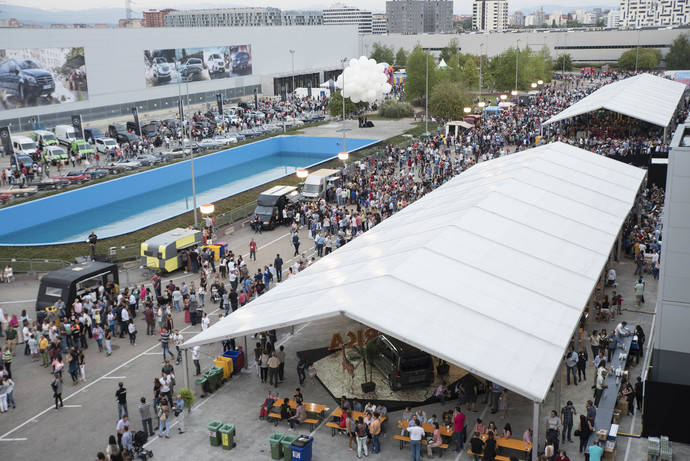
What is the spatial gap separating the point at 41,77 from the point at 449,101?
3757 centimetres

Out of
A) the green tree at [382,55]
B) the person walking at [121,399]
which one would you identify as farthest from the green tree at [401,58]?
the person walking at [121,399]

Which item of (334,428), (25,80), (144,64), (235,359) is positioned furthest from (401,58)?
(334,428)

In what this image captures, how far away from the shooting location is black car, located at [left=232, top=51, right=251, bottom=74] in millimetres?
87312

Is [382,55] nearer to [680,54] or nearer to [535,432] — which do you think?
[680,54]

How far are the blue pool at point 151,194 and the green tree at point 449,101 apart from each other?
816cm

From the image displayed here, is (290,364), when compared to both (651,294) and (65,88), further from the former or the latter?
(65,88)

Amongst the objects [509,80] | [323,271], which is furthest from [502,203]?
[509,80]

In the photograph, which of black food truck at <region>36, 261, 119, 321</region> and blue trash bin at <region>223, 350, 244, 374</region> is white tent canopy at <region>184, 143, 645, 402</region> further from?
black food truck at <region>36, 261, 119, 321</region>

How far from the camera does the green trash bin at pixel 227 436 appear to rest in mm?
15008

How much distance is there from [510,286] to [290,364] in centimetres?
655

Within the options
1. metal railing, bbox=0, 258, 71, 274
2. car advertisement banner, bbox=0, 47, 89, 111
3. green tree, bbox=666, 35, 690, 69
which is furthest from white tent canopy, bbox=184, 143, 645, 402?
green tree, bbox=666, 35, 690, 69

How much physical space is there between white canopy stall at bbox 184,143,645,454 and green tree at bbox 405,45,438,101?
5305 cm

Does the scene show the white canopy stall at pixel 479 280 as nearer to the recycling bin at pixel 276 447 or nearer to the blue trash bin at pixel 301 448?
the recycling bin at pixel 276 447

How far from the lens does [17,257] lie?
29.7 m
